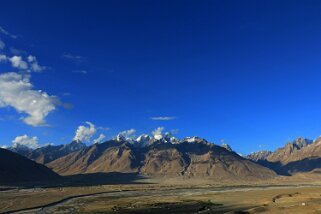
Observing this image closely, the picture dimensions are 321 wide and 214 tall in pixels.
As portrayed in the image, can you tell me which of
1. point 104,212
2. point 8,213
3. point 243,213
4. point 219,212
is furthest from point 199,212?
Result: point 8,213

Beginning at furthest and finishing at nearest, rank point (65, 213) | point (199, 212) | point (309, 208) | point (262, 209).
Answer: point (65, 213) → point (199, 212) → point (262, 209) → point (309, 208)

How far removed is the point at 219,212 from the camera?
8156 centimetres

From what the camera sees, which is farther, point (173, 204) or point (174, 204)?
point (174, 204)

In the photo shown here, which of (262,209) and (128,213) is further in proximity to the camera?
(128,213)

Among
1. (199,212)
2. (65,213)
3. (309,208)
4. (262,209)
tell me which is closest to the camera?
(309,208)

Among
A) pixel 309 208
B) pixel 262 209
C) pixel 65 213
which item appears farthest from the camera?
pixel 65 213

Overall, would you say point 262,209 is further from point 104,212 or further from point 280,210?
point 104,212

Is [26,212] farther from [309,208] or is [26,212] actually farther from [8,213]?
[309,208]

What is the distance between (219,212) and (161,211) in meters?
12.1

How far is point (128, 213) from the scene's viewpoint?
268 feet

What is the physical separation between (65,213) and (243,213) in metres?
37.4

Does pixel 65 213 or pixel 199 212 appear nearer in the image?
pixel 199 212

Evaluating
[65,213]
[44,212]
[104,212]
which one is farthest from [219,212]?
[44,212]

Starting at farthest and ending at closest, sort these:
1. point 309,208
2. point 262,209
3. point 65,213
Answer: point 65,213
point 262,209
point 309,208
